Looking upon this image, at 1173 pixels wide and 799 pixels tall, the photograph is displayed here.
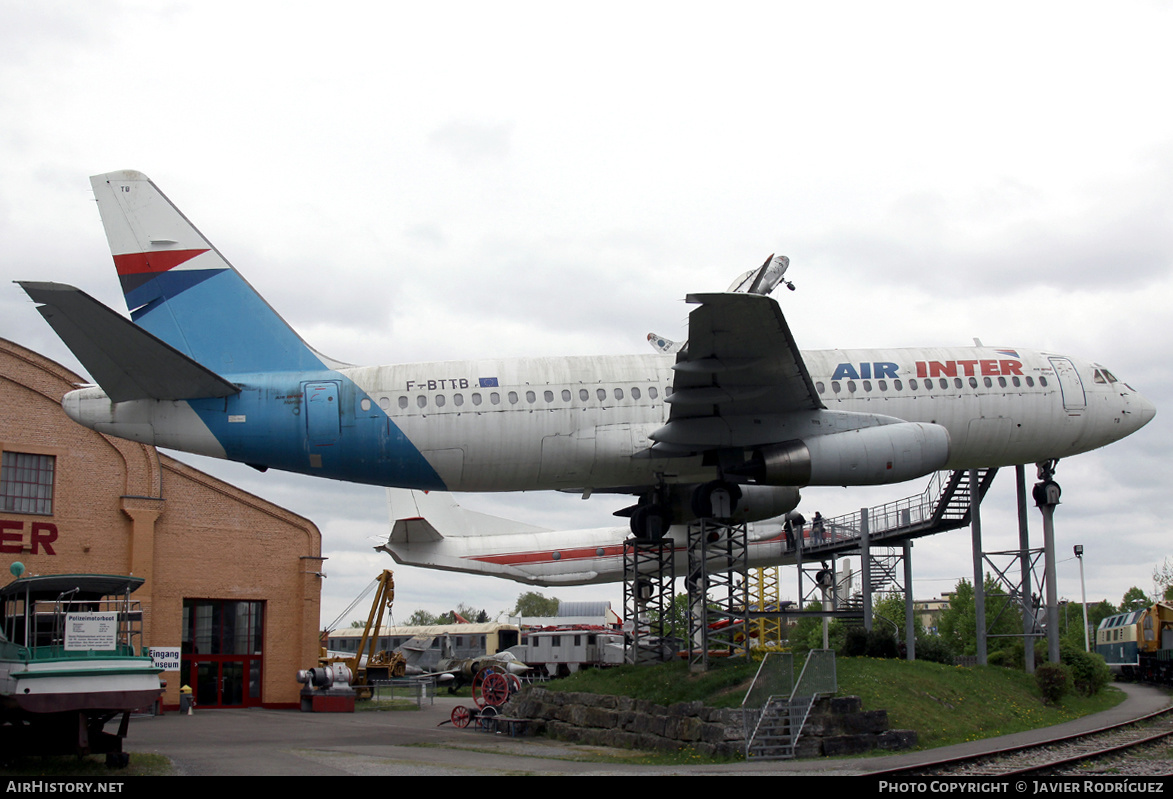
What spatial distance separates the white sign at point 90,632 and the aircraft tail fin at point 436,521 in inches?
1186

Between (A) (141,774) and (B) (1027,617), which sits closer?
(A) (141,774)

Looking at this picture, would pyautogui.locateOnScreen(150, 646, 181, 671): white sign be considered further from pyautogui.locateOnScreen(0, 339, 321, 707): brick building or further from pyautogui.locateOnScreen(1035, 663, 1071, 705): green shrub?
pyautogui.locateOnScreen(1035, 663, 1071, 705): green shrub

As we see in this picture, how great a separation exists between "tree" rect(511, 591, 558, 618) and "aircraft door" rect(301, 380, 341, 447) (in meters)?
138

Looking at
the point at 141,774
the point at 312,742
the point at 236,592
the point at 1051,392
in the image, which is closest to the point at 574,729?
the point at 312,742

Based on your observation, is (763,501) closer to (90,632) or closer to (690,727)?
(690,727)

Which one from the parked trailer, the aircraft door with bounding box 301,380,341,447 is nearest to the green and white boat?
the aircraft door with bounding box 301,380,341,447

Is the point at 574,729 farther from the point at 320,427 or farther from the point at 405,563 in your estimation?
the point at 405,563

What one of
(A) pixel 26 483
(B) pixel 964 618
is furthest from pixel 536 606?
(A) pixel 26 483

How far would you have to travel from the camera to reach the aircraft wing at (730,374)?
18.7 metres

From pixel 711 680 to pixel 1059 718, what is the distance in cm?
878

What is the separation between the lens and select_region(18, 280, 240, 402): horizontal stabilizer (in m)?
17.6

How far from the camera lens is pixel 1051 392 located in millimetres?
25000

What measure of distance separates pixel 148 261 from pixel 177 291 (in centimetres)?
90

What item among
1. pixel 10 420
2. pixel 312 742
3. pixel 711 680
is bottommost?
pixel 312 742
